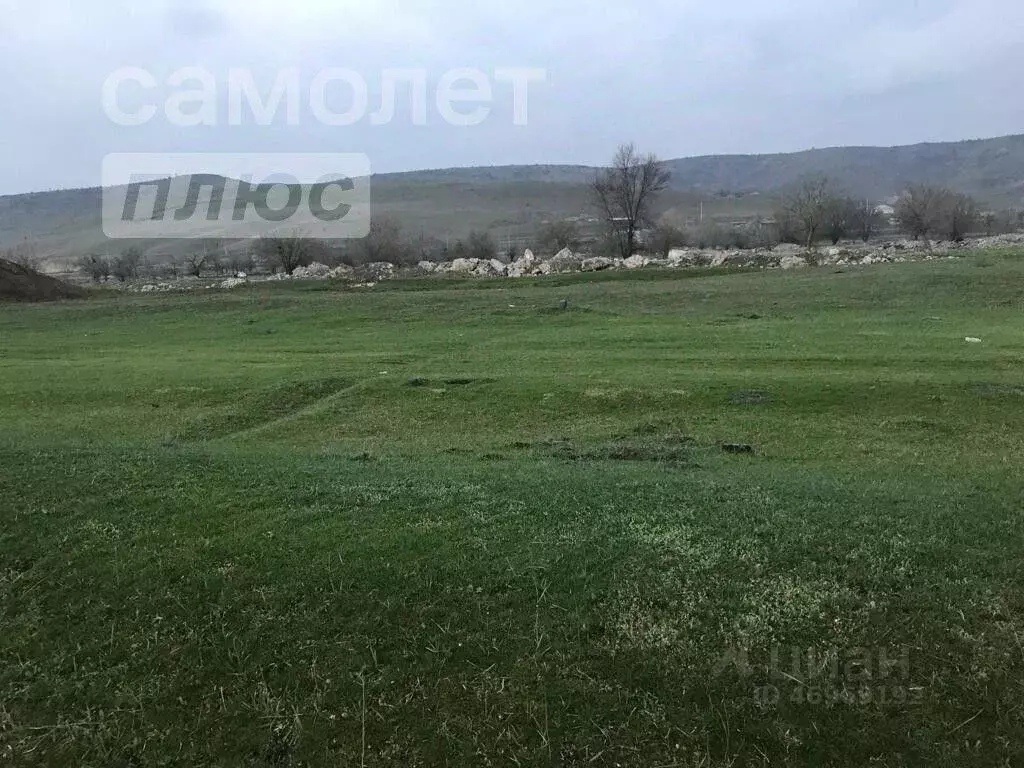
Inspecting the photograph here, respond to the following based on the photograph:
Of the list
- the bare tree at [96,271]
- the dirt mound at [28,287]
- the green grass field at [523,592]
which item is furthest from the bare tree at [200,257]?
the green grass field at [523,592]

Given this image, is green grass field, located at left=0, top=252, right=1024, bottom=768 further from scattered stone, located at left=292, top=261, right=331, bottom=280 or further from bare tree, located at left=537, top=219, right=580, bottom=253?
bare tree, located at left=537, top=219, right=580, bottom=253

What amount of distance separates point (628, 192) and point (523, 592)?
68254mm

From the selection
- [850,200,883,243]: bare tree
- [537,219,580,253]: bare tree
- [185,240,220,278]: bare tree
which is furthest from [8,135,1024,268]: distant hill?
[850,200,883,243]: bare tree

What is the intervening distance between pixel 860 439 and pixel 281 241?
203 feet

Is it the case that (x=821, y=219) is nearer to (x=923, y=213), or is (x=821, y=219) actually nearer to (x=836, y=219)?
(x=836, y=219)

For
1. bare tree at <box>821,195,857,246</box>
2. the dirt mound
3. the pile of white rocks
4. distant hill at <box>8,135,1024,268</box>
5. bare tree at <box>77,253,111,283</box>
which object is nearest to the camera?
the dirt mound

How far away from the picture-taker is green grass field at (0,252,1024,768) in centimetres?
473

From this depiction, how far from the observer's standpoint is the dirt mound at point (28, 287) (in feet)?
137

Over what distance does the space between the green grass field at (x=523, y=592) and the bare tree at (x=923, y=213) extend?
70.5m

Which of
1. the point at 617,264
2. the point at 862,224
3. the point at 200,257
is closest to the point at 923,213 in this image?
the point at 862,224

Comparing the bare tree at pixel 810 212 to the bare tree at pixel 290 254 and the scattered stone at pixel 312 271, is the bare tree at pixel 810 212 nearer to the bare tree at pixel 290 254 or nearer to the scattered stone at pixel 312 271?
the scattered stone at pixel 312 271

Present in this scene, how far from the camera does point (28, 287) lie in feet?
140

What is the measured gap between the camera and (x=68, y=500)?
801 centimetres

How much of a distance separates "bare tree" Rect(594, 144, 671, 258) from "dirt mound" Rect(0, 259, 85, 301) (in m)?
45.2
